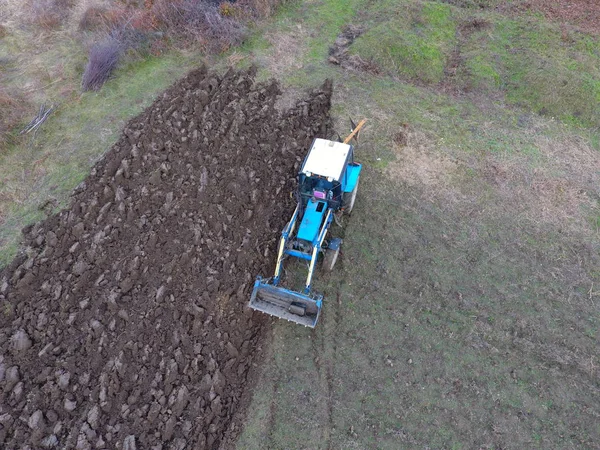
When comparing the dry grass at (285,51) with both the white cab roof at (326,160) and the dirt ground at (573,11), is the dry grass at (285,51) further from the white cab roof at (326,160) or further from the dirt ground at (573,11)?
the dirt ground at (573,11)

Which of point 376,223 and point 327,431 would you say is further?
point 376,223

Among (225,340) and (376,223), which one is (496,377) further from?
(225,340)

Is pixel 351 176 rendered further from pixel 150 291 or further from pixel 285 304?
pixel 150 291

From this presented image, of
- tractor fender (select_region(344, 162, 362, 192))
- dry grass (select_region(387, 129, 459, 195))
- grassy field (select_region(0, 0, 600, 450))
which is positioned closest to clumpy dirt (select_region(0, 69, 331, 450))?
grassy field (select_region(0, 0, 600, 450))

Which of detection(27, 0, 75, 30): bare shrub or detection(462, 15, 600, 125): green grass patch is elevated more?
detection(462, 15, 600, 125): green grass patch

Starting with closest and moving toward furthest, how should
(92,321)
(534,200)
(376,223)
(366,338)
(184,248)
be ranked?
1. (92,321)
2. (366,338)
3. (184,248)
4. (376,223)
5. (534,200)

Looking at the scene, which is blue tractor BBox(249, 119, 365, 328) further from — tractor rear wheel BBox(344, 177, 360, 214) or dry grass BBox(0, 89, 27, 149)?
dry grass BBox(0, 89, 27, 149)

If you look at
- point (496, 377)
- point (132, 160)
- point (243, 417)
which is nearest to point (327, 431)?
point (243, 417)
